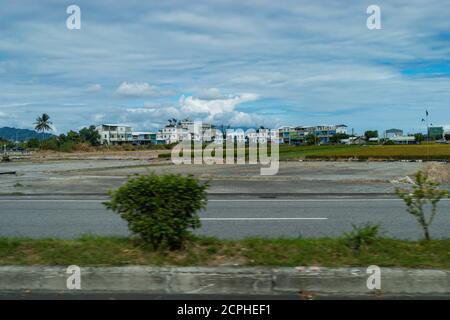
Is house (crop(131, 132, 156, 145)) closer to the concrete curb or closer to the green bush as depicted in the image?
the green bush

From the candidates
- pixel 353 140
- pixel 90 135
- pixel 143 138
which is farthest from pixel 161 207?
pixel 90 135

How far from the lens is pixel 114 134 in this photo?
128 metres

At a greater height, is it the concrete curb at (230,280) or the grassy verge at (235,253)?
the grassy verge at (235,253)

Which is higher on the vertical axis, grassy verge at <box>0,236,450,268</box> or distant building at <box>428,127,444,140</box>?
distant building at <box>428,127,444,140</box>

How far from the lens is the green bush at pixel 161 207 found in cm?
606

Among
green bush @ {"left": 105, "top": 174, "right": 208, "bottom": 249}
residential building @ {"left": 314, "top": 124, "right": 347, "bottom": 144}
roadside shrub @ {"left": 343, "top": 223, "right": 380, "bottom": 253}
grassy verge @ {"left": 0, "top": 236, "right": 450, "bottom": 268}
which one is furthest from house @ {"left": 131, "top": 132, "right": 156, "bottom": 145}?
roadside shrub @ {"left": 343, "top": 223, "right": 380, "bottom": 253}

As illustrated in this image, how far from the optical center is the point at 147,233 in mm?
6109

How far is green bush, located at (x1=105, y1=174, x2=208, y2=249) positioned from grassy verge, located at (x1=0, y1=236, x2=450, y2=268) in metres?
0.22

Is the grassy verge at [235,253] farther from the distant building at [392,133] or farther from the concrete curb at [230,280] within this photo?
the distant building at [392,133]

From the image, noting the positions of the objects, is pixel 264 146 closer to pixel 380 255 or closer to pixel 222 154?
pixel 222 154

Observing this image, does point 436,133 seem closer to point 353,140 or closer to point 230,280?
point 353,140

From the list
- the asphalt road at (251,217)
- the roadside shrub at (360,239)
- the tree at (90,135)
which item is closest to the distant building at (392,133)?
the tree at (90,135)

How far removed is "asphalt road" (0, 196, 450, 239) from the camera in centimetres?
928

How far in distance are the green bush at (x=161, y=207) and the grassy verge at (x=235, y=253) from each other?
22 cm
